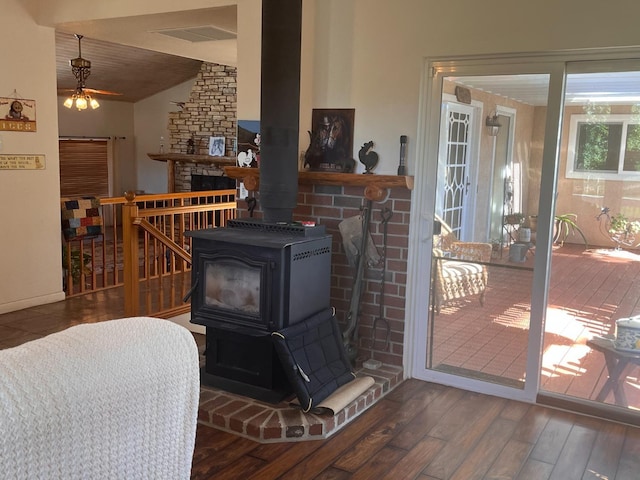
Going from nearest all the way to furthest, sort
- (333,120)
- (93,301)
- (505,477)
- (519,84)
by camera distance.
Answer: (505,477) → (519,84) → (333,120) → (93,301)

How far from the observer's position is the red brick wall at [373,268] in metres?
3.59

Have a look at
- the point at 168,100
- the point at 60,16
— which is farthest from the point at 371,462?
the point at 168,100

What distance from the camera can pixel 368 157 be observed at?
142 inches

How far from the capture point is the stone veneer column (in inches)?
349

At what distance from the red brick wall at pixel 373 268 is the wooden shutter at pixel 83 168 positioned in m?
6.79

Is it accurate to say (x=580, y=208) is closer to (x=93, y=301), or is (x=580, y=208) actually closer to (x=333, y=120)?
(x=333, y=120)

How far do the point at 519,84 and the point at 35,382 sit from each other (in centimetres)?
288

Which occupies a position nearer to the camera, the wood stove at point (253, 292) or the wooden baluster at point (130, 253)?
the wood stove at point (253, 292)

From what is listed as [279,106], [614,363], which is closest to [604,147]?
[614,363]

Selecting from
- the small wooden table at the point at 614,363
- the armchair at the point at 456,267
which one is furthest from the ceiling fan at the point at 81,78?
the small wooden table at the point at 614,363

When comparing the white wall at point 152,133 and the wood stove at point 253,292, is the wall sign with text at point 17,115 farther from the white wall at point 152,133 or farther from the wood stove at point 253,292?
the white wall at point 152,133

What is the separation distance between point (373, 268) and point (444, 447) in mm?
1163

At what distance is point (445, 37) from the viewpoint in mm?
3348

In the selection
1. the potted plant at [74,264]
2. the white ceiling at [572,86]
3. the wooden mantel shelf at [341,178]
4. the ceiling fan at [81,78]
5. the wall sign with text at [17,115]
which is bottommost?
the potted plant at [74,264]
